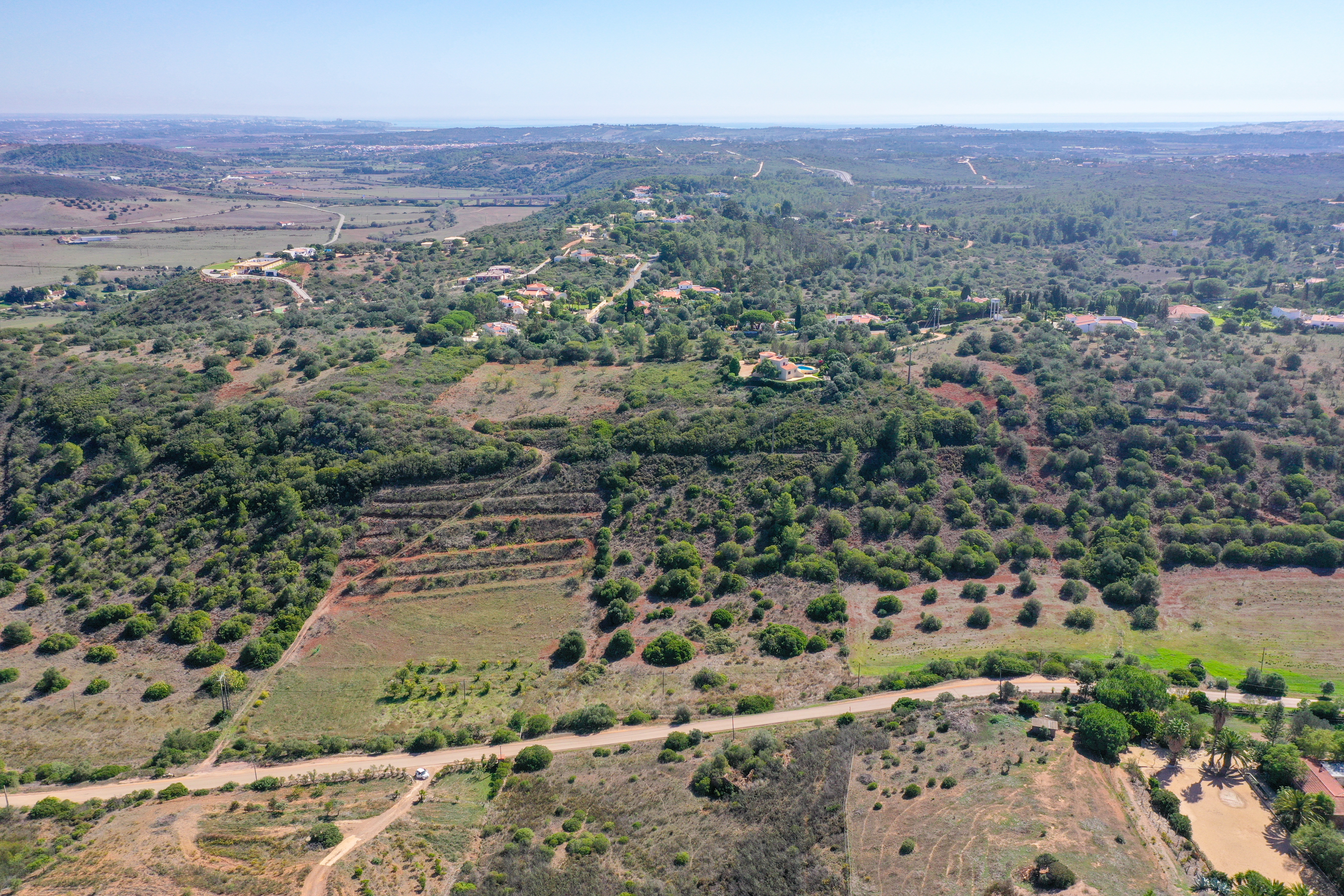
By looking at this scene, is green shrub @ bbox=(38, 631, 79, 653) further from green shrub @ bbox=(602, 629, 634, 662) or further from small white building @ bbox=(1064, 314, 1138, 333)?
small white building @ bbox=(1064, 314, 1138, 333)

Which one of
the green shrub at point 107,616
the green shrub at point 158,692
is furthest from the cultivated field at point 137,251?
the green shrub at point 158,692

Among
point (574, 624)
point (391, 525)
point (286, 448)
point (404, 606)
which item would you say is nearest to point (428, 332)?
point (286, 448)

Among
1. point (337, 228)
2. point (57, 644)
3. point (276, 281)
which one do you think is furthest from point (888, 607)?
point (337, 228)

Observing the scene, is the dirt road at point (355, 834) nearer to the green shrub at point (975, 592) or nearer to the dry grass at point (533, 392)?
the dry grass at point (533, 392)

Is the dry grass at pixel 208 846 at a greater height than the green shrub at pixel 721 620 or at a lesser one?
greater

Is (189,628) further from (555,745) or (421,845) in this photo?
(421,845)

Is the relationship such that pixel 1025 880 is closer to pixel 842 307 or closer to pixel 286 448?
pixel 286 448
